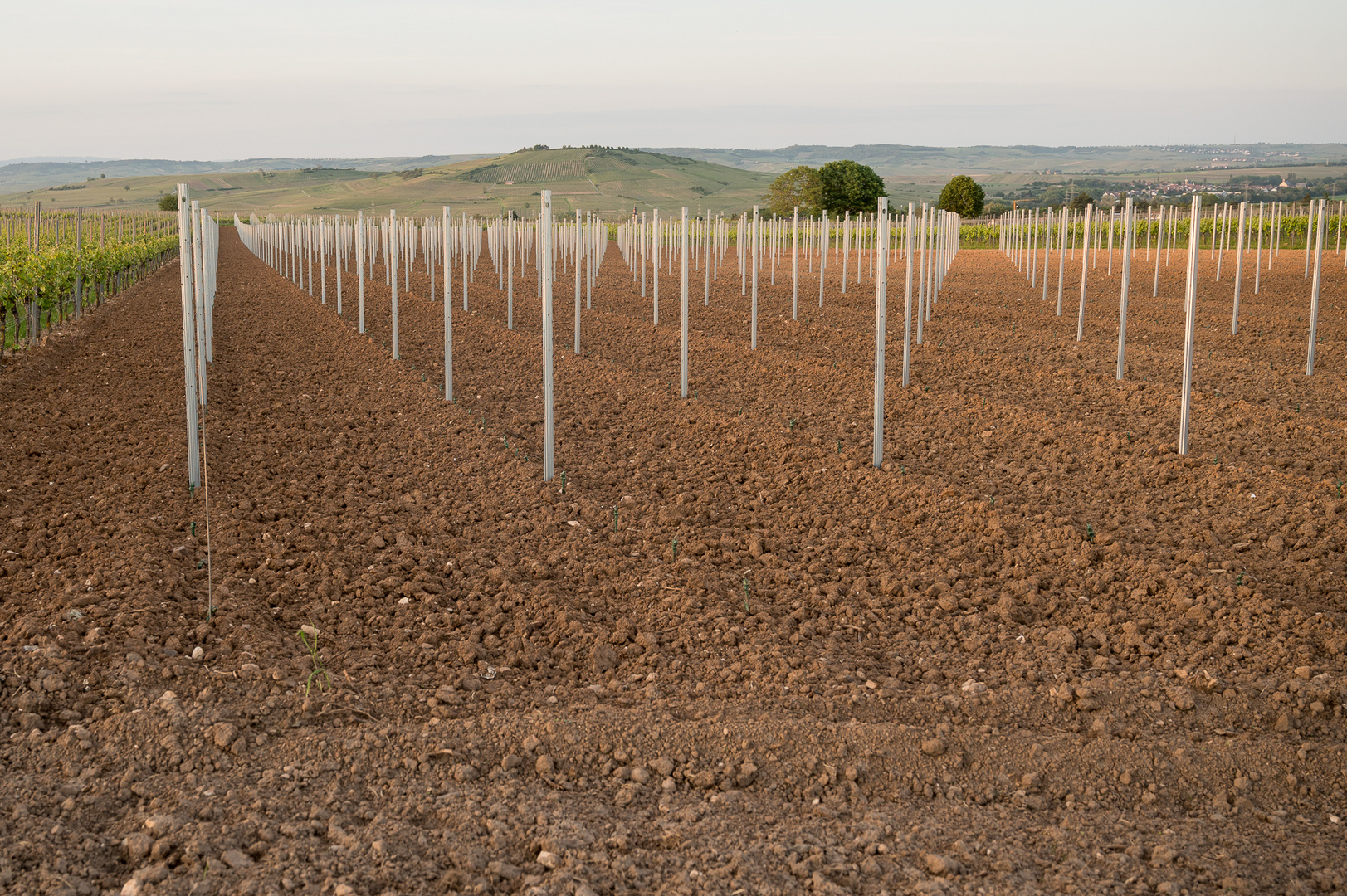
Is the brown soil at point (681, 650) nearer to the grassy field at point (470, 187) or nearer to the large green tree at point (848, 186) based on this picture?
the large green tree at point (848, 186)

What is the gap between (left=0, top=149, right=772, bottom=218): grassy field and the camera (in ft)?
443

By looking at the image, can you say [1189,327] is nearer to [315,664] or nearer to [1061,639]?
[1061,639]

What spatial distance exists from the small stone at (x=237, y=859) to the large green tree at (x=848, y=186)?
8158 centimetres

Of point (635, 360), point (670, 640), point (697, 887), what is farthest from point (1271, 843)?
point (635, 360)

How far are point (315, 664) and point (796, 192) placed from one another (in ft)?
284

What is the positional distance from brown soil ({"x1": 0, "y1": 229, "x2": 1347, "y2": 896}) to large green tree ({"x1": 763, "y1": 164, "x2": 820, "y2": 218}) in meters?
74.3

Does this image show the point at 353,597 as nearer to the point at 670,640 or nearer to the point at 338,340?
the point at 670,640

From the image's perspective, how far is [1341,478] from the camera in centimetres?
773

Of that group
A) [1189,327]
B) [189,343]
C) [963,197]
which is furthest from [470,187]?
[1189,327]

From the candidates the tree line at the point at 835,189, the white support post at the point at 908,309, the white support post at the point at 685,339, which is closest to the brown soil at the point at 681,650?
the white support post at the point at 908,309

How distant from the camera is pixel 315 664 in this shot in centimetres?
493

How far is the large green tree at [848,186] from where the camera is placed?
82.3m

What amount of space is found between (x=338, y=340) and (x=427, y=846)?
13.7m

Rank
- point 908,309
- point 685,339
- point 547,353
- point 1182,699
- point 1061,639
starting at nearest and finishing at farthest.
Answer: point 1182,699 → point 1061,639 → point 547,353 → point 908,309 → point 685,339
